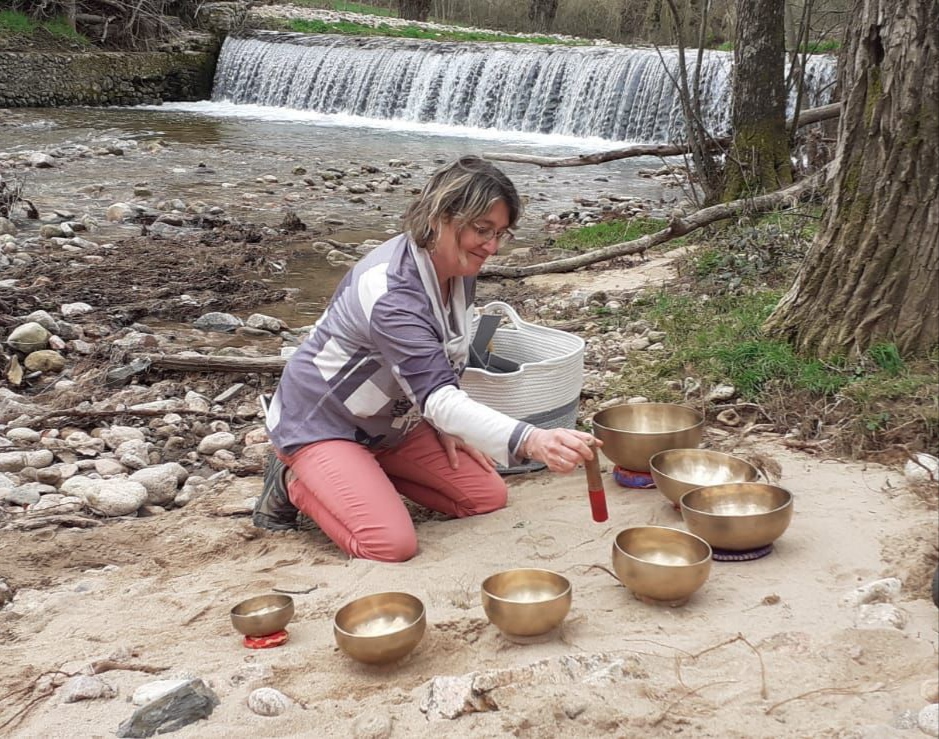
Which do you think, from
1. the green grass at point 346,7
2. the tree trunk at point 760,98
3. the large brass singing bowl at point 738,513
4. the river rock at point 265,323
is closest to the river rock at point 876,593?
the large brass singing bowl at point 738,513

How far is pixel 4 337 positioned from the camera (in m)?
5.32

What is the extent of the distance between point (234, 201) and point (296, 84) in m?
10.0

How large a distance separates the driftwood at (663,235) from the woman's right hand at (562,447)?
9.17ft

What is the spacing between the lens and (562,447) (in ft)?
8.89

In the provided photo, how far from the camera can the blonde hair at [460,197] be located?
294 cm

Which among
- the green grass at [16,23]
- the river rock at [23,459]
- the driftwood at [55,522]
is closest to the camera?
the driftwood at [55,522]

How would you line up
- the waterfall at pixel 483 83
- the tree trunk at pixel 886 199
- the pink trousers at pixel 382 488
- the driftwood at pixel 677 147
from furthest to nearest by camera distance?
the waterfall at pixel 483 83
the driftwood at pixel 677 147
the tree trunk at pixel 886 199
the pink trousers at pixel 382 488

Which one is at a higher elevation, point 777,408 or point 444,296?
point 444,296

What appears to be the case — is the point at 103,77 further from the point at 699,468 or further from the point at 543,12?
the point at 699,468

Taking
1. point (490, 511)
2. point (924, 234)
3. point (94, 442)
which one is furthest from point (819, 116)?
point (94, 442)

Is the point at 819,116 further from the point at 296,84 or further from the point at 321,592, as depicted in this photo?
the point at 296,84

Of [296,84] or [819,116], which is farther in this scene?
[296,84]

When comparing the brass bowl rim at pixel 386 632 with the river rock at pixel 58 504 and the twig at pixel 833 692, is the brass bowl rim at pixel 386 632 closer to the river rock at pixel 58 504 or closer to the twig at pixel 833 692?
the twig at pixel 833 692

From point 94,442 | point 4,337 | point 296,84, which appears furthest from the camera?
point 296,84
